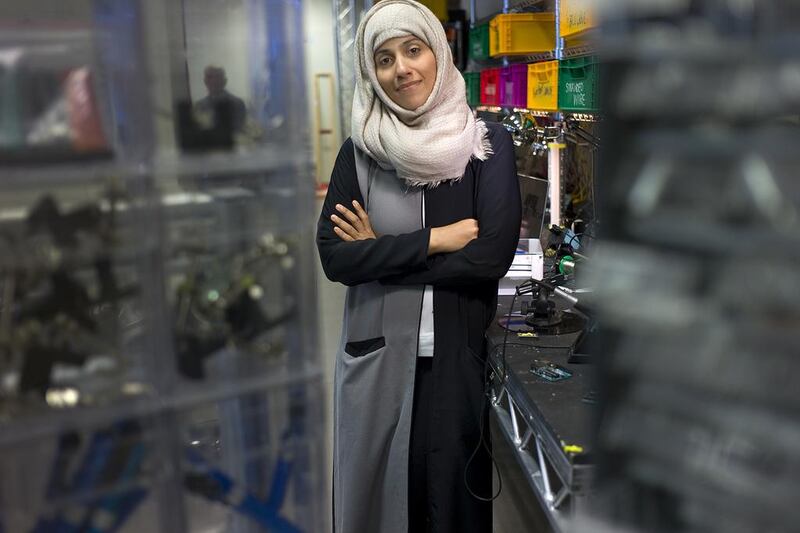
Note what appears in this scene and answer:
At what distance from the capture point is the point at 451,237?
1835 mm

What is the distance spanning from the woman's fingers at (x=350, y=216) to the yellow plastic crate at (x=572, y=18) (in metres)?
0.89

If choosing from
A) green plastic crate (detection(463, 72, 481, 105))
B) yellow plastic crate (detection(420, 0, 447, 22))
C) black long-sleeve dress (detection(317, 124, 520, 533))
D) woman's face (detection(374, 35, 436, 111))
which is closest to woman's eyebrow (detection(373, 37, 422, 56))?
woman's face (detection(374, 35, 436, 111))

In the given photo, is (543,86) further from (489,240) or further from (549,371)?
(549,371)

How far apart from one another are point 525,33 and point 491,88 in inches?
17.0

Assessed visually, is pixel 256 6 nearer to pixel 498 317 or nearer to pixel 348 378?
pixel 348 378

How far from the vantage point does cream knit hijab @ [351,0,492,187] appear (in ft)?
5.99

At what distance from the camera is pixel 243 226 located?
85 cm

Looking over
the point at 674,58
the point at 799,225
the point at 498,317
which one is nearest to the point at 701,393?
the point at 799,225

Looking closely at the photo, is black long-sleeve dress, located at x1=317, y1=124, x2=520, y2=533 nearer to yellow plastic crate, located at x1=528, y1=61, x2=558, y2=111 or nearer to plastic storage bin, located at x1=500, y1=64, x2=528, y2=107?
yellow plastic crate, located at x1=528, y1=61, x2=558, y2=111

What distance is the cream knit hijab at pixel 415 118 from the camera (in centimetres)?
183

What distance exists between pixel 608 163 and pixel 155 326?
50 cm

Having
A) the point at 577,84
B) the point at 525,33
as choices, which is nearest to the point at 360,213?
the point at 577,84

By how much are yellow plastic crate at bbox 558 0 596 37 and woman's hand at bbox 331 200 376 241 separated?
0.87m

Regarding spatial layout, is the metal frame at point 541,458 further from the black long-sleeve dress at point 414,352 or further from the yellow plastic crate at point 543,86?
the yellow plastic crate at point 543,86
